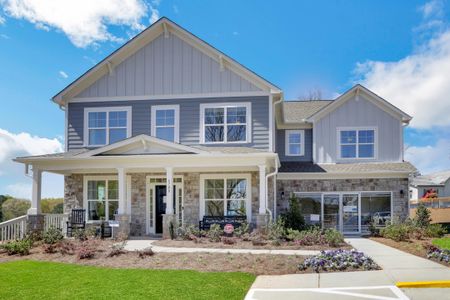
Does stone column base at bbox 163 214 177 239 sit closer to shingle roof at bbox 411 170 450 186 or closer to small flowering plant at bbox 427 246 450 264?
small flowering plant at bbox 427 246 450 264

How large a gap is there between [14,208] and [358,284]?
21.9 meters

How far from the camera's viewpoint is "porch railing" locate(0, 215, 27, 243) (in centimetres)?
1612

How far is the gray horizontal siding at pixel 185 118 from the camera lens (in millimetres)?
16922

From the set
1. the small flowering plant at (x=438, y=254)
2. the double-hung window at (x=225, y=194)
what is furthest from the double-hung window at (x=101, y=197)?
the small flowering plant at (x=438, y=254)

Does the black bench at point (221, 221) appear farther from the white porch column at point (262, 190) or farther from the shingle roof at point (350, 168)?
the shingle roof at point (350, 168)

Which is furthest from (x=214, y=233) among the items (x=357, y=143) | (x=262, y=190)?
(x=357, y=143)

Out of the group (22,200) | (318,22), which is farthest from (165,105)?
(22,200)

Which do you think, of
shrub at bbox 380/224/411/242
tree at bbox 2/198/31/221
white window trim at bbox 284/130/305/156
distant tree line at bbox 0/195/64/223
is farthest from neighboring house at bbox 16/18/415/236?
tree at bbox 2/198/31/221

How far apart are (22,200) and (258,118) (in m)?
16.3

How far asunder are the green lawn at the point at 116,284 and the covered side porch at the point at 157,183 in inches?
218

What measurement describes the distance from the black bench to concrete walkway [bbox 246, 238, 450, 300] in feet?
20.5

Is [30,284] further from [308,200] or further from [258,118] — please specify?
[308,200]

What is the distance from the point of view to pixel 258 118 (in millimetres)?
16953

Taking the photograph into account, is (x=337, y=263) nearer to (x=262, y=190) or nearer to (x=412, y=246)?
(x=412, y=246)
